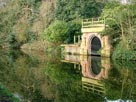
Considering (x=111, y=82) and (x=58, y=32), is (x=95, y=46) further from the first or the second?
(x=111, y=82)

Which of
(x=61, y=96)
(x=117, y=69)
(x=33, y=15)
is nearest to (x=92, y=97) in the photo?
(x=61, y=96)

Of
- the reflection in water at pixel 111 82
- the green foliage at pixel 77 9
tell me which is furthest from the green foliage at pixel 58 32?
the reflection in water at pixel 111 82

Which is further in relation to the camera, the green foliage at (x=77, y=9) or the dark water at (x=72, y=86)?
the green foliage at (x=77, y=9)

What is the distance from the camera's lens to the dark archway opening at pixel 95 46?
46250 millimetres

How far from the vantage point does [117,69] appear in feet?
100

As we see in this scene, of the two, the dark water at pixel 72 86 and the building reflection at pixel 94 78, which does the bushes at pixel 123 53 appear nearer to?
the building reflection at pixel 94 78

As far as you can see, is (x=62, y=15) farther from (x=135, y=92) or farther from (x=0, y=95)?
(x=0, y=95)

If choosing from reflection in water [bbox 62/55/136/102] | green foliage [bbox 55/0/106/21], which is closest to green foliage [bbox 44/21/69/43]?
green foliage [bbox 55/0/106/21]

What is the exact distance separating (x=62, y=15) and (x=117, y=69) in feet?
100

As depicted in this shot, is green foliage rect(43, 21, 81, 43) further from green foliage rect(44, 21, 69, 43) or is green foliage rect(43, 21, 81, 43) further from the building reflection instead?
the building reflection

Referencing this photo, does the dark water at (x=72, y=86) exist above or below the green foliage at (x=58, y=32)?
below

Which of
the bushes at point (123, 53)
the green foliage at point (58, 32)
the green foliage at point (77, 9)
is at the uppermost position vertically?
the green foliage at point (77, 9)

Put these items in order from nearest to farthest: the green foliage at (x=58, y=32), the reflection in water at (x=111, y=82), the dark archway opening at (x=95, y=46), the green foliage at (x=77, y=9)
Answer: the reflection in water at (x=111, y=82) → the dark archway opening at (x=95, y=46) → the green foliage at (x=58, y=32) → the green foliage at (x=77, y=9)

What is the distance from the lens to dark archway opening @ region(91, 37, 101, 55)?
46250mm
